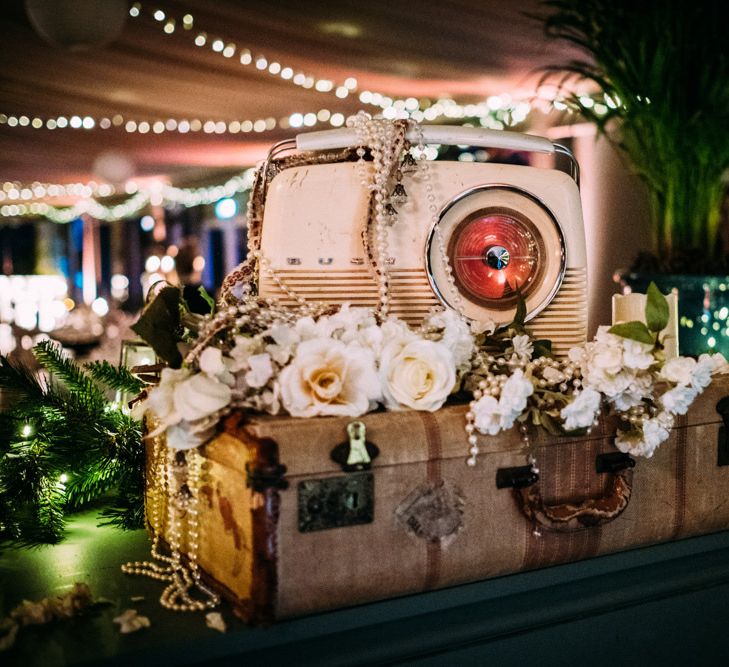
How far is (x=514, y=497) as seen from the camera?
798mm

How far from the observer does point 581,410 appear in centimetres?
74

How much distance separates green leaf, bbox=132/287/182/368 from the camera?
0.79m

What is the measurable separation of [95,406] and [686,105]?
1.37 metres

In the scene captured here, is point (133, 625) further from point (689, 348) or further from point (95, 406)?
point (689, 348)

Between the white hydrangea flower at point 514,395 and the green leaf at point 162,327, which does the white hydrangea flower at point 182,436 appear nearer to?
the green leaf at point 162,327

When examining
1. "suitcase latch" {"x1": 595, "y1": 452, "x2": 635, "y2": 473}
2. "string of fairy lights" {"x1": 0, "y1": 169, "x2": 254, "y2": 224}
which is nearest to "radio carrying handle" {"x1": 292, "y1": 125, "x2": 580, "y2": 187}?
"suitcase latch" {"x1": 595, "y1": 452, "x2": 635, "y2": 473}

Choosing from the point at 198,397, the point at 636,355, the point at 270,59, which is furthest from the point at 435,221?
the point at 270,59

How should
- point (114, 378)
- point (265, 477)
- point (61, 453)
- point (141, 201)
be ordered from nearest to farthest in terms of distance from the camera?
point (265, 477) < point (61, 453) < point (114, 378) < point (141, 201)

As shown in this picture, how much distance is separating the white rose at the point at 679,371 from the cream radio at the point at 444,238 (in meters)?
0.27

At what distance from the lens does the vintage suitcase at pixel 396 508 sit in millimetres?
677

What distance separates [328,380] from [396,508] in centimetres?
15

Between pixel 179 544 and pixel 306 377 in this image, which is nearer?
pixel 306 377

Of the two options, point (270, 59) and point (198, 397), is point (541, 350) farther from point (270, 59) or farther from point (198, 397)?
point (270, 59)

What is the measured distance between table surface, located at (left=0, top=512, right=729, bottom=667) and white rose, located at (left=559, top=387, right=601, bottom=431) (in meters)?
0.20
